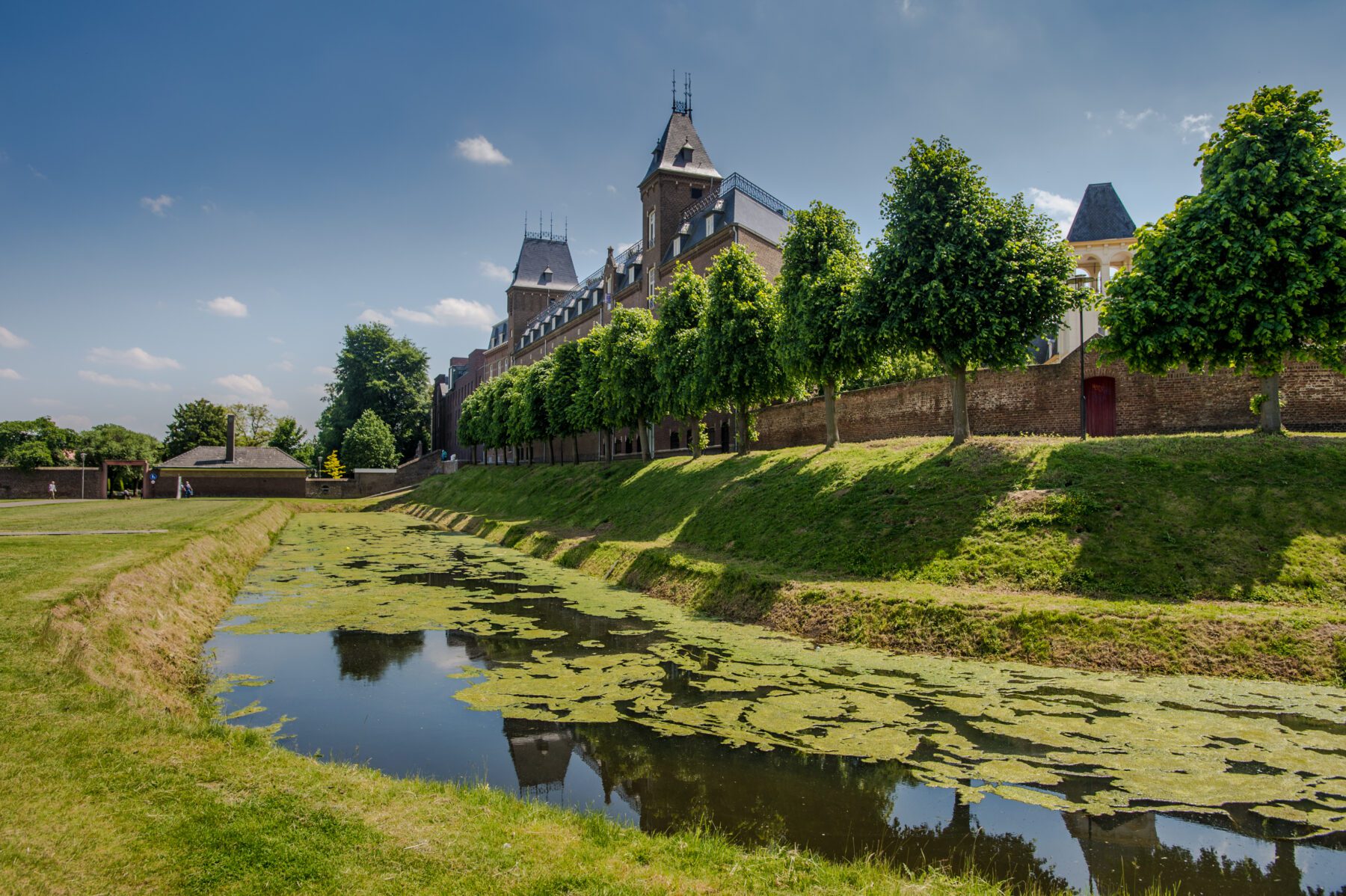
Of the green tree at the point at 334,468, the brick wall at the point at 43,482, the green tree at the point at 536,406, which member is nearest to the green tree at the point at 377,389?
the green tree at the point at 334,468

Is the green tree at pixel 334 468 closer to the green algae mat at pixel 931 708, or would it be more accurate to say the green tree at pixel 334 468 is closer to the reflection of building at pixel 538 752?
the green algae mat at pixel 931 708

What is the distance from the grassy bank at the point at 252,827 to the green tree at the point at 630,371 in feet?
96.9

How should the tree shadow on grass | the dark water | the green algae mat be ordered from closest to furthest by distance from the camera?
the dark water
the green algae mat
the tree shadow on grass

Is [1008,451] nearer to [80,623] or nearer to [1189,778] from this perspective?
[1189,778]

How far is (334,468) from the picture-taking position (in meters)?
91.1

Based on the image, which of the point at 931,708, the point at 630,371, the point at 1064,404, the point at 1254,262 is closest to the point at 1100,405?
the point at 1064,404

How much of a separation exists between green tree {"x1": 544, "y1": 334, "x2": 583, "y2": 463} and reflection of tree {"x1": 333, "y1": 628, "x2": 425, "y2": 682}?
1378 inches

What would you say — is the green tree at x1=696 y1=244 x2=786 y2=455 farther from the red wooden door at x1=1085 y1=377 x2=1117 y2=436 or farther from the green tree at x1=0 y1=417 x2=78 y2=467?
the green tree at x1=0 y1=417 x2=78 y2=467

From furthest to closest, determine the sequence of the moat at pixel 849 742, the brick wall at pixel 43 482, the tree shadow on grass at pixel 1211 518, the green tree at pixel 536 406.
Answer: the brick wall at pixel 43 482
the green tree at pixel 536 406
the tree shadow on grass at pixel 1211 518
the moat at pixel 849 742

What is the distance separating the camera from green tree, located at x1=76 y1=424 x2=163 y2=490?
252 ft

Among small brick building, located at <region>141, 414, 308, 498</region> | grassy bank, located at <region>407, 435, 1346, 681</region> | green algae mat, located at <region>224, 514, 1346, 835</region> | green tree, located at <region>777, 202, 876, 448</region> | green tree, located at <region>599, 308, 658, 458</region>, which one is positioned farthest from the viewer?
small brick building, located at <region>141, 414, 308, 498</region>

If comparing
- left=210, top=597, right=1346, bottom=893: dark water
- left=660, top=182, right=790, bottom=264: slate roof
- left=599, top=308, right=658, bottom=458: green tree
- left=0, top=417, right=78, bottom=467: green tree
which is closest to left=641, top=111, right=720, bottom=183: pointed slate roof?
left=660, top=182, right=790, bottom=264: slate roof

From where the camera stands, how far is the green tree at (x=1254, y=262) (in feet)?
51.2

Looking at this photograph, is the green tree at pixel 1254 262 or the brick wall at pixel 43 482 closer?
the green tree at pixel 1254 262
